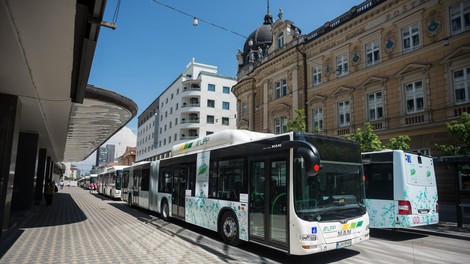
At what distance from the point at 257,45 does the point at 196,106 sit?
21303mm

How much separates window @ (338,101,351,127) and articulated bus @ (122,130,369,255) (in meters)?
15.9

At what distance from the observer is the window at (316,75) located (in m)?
27.2

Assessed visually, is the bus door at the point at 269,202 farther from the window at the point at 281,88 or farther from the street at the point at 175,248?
the window at the point at 281,88

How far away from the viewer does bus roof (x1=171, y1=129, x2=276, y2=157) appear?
32.2 ft

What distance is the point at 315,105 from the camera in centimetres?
2723

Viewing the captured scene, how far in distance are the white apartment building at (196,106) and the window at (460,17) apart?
1673 inches

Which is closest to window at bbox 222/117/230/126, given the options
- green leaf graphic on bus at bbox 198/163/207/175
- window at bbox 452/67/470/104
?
window at bbox 452/67/470/104

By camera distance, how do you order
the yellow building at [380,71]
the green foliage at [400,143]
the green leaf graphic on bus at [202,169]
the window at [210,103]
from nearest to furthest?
1. the green leaf graphic on bus at [202,169]
2. the green foliage at [400,143]
3. the yellow building at [380,71]
4. the window at [210,103]

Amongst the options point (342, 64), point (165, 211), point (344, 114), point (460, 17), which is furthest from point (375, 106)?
point (165, 211)

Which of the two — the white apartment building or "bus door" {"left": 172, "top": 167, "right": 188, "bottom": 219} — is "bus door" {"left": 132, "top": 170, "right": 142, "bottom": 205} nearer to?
"bus door" {"left": 172, "top": 167, "right": 188, "bottom": 219}

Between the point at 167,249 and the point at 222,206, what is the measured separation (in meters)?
1.97

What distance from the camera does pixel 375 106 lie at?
2239 centimetres

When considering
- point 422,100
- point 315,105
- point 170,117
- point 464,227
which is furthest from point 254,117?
point 170,117

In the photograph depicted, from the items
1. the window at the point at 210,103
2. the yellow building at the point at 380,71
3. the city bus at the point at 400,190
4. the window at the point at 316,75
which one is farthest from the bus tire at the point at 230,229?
the window at the point at 210,103
